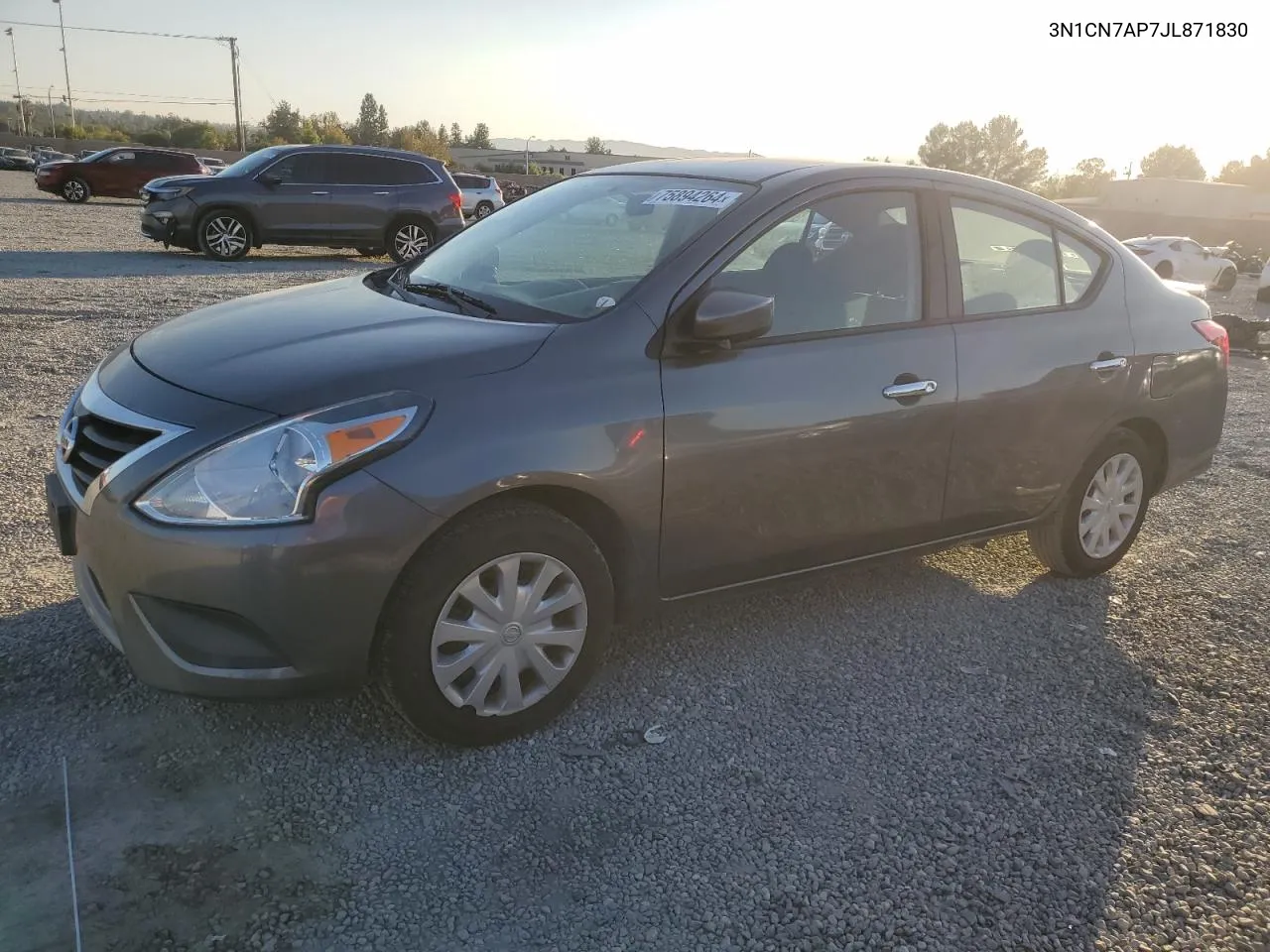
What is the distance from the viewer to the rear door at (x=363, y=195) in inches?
613

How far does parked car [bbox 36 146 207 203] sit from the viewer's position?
89.5 feet

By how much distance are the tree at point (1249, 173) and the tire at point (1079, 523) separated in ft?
→ 335

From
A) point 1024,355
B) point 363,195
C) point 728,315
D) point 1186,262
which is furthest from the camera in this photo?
point 1186,262

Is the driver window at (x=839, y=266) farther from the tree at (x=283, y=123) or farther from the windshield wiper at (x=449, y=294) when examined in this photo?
the tree at (x=283, y=123)

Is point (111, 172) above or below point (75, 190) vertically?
above

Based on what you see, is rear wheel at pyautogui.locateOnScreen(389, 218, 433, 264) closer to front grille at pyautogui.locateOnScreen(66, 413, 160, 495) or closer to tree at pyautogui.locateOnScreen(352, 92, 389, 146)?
front grille at pyautogui.locateOnScreen(66, 413, 160, 495)

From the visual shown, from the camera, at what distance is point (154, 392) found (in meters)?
2.94

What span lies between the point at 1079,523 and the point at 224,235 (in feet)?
45.4

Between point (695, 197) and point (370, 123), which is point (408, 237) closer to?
point (695, 197)

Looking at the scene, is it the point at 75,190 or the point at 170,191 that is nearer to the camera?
the point at 170,191

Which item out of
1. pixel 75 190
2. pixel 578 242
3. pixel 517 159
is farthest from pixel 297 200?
pixel 517 159

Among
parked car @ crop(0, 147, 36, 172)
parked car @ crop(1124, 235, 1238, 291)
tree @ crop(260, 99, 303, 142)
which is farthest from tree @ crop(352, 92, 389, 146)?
parked car @ crop(1124, 235, 1238, 291)

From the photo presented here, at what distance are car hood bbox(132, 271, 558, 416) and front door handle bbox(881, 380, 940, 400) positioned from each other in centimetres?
129

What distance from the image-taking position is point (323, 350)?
10.1ft
